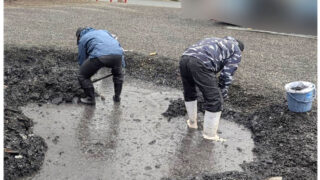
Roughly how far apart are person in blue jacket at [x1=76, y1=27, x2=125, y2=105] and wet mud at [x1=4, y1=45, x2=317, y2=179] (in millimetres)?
508

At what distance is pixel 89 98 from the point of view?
689 cm

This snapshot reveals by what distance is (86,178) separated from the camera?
470cm

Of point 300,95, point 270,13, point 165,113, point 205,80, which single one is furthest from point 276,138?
point 270,13

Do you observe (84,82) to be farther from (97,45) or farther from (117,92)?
(97,45)

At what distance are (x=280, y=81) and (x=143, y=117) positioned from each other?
10.4 feet

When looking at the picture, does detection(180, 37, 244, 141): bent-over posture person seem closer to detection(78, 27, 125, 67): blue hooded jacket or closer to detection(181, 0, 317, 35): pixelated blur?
detection(78, 27, 125, 67): blue hooded jacket

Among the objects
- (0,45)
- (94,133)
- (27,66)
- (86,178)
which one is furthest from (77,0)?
(0,45)

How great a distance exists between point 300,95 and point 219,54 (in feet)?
4.36

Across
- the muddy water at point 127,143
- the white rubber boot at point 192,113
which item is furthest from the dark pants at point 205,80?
the muddy water at point 127,143

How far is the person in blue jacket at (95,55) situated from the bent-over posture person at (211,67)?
1388 millimetres

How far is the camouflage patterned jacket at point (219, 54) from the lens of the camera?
524 cm

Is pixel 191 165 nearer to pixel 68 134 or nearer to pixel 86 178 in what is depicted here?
pixel 86 178

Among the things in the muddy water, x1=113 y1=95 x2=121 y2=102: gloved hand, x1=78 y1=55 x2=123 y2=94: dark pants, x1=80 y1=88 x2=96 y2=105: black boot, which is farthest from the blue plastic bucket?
x1=80 y1=88 x2=96 y2=105: black boot

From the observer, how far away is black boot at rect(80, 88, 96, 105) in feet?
22.3
